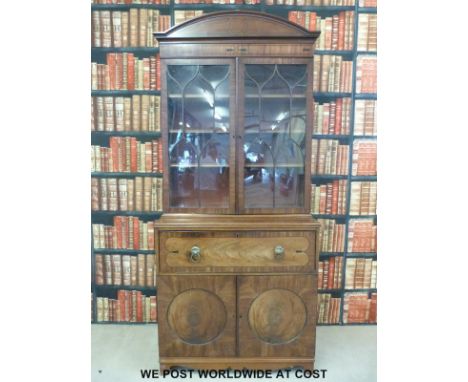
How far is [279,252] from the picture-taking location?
173 cm

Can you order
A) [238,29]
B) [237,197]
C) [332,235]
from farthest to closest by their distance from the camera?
[332,235] → [237,197] → [238,29]

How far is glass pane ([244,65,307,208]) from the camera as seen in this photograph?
5.76ft

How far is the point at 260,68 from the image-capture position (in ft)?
5.72

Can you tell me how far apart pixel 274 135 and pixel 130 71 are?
41.3 inches

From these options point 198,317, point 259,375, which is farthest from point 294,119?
point 259,375

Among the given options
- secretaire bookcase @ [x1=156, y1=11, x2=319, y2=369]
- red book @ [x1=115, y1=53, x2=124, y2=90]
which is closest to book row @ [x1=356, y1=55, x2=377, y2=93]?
secretaire bookcase @ [x1=156, y1=11, x2=319, y2=369]

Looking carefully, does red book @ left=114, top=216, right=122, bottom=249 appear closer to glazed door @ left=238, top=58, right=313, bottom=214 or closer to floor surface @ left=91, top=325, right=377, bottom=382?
floor surface @ left=91, top=325, right=377, bottom=382

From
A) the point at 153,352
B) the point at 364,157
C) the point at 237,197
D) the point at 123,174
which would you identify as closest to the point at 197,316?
the point at 153,352

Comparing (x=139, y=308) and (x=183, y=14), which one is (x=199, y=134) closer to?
(x=183, y=14)

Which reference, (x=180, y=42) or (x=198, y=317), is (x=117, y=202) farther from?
(x=180, y=42)

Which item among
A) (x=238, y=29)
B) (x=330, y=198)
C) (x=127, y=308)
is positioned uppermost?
(x=238, y=29)

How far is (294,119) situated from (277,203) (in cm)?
45

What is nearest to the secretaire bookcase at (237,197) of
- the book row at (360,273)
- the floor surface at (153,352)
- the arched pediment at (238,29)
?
the arched pediment at (238,29)

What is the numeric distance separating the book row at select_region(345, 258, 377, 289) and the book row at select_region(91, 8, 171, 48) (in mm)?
1956
